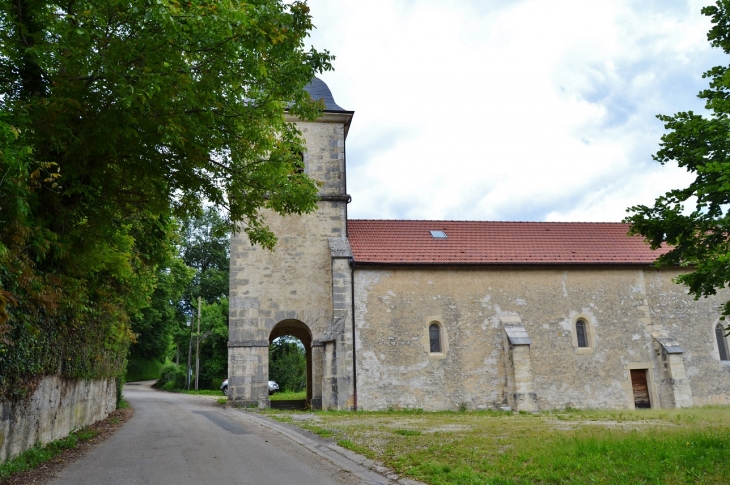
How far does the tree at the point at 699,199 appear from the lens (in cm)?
854

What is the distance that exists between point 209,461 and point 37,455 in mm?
2599

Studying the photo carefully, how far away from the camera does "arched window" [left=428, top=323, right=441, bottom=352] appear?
19219mm

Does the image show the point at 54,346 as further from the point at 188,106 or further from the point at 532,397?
the point at 532,397

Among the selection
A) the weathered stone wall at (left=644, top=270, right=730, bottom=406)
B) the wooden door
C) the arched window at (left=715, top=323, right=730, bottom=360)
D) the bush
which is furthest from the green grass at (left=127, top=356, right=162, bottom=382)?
the arched window at (left=715, top=323, right=730, bottom=360)

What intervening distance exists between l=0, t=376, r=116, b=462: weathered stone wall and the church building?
243 inches

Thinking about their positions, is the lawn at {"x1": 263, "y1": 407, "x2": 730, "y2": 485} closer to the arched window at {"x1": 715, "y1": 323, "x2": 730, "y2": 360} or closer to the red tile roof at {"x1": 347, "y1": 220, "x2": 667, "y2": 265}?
the red tile roof at {"x1": 347, "y1": 220, "x2": 667, "y2": 265}

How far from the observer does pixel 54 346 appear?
961cm

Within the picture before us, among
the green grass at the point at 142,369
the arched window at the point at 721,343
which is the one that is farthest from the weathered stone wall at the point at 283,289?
A: the green grass at the point at 142,369

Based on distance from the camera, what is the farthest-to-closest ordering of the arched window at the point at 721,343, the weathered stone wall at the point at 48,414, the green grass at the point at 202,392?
the green grass at the point at 202,392 < the arched window at the point at 721,343 < the weathered stone wall at the point at 48,414

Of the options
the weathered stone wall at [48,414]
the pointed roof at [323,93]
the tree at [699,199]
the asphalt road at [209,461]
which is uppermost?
the pointed roof at [323,93]

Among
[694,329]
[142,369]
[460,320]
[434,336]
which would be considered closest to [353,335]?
[434,336]

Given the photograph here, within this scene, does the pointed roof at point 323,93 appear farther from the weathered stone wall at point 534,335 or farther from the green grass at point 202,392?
the green grass at point 202,392

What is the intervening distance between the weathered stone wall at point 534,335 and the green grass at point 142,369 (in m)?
35.5

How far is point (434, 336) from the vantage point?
19359 mm
